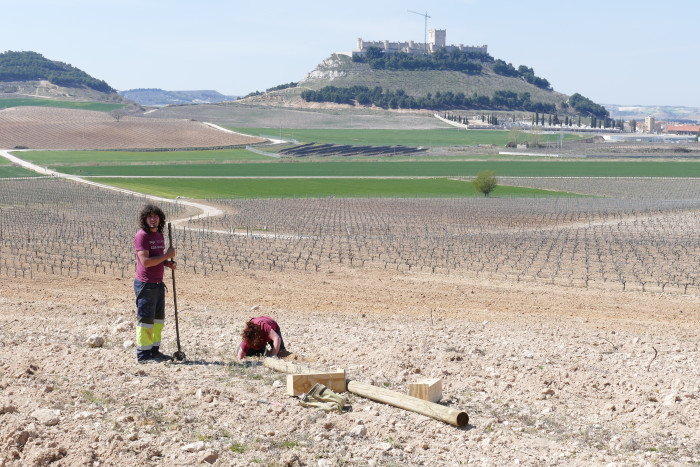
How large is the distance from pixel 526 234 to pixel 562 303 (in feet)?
58.4

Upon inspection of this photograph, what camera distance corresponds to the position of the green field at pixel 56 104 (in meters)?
184

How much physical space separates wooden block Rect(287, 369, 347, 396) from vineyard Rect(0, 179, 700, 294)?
14113 millimetres

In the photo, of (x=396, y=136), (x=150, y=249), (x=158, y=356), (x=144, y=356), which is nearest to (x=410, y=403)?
(x=158, y=356)

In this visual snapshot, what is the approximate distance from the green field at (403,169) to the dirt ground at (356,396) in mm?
70454

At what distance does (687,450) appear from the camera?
8.05 m

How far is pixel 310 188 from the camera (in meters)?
69.1

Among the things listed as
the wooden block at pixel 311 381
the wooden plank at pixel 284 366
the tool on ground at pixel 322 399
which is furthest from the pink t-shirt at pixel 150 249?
the tool on ground at pixel 322 399

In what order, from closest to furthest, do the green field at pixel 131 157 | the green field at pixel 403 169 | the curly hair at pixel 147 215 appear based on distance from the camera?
the curly hair at pixel 147 215 → the green field at pixel 403 169 → the green field at pixel 131 157

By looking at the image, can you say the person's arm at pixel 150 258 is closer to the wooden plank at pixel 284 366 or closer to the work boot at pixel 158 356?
the work boot at pixel 158 356

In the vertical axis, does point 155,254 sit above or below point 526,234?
above

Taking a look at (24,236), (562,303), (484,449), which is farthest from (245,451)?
(24,236)

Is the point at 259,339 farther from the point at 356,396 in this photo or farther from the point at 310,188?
the point at 310,188

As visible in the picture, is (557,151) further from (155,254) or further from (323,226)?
(155,254)

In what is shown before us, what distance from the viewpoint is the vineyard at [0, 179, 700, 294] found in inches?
969
